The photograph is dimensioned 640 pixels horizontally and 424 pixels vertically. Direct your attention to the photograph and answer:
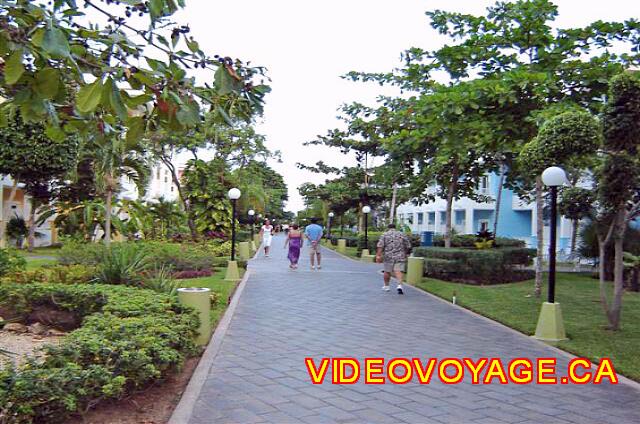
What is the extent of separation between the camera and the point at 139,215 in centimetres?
2306

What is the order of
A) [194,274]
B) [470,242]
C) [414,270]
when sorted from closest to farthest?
[414,270] < [194,274] < [470,242]

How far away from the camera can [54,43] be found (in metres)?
2.31

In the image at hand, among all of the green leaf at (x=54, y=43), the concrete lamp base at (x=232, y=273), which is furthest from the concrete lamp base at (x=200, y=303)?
the concrete lamp base at (x=232, y=273)

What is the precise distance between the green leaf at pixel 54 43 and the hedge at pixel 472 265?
14.2 metres

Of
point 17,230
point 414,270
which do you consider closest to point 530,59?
point 414,270

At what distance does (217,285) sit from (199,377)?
7.56 metres

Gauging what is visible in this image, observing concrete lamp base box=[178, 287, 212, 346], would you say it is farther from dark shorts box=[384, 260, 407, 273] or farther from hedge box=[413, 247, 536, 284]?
hedge box=[413, 247, 536, 284]

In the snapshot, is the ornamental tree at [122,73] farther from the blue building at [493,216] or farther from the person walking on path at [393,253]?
the blue building at [493,216]

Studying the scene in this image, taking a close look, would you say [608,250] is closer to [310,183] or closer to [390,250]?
[390,250]

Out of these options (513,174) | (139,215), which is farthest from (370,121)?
(139,215)

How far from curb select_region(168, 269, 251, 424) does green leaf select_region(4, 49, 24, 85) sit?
2939 millimetres

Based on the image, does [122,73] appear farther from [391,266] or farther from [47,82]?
[391,266]

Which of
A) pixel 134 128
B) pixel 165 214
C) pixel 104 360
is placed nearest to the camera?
pixel 134 128

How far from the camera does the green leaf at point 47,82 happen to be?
270cm
